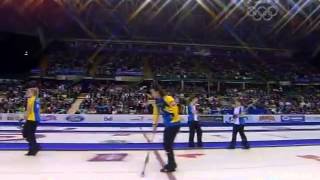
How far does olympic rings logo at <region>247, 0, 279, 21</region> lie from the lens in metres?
33.3

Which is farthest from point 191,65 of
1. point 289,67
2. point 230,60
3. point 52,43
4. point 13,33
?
point 13,33

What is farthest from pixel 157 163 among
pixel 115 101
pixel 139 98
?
pixel 139 98

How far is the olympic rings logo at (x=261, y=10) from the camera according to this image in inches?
1313

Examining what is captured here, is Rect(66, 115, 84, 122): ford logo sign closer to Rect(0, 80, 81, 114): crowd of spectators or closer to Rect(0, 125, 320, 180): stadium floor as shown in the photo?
Rect(0, 80, 81, 114): crowd of spectators

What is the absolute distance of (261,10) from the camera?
114ft

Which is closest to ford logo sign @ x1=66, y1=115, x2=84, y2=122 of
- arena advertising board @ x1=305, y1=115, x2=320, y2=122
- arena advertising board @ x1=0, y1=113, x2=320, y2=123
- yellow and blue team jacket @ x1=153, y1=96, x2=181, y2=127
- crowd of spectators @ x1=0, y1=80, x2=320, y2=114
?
arena advertising board @ x1=0, y1=113, x2=320, y2=123

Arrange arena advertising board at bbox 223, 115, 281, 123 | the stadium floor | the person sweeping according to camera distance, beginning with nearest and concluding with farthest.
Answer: the stadium floor, the person sweeping, arena advertising board at bbox 223, 115, 281, 123

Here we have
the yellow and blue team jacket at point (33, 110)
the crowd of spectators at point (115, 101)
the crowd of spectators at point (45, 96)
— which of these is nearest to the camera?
the yellow and blue team jacket at point (33, 110)

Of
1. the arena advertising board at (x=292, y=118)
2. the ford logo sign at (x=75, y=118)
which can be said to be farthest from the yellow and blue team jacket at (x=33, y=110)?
the arena advertising board at (x=292, y=118)

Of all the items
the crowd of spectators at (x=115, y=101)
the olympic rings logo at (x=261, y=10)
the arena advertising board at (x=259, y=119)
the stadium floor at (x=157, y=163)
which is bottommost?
the stadium floor at (x=157, y=163)

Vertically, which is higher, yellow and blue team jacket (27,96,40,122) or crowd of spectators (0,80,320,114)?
crowd of spectators (0,80,320,114)

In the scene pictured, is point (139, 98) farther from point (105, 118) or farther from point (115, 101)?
point (105, 118)

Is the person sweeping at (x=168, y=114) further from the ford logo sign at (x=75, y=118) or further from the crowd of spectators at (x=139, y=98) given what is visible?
the ford logo sign at (x=75, y=118)

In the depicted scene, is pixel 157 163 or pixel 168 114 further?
pixel 157 163
